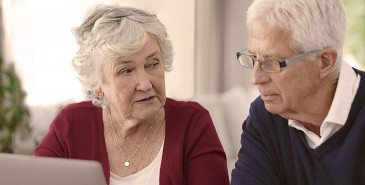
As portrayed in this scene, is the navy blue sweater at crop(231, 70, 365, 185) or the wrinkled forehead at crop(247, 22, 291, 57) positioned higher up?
the wrinkled forehead at crop(247, 22, 291, 57)

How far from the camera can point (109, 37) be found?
1612 mm

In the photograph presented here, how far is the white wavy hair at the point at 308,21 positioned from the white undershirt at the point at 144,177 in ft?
2.19

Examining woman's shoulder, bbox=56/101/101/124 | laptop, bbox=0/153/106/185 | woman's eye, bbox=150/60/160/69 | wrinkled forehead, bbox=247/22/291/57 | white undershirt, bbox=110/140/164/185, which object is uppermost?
wrinkled forehead, bbox=247/22/291/57

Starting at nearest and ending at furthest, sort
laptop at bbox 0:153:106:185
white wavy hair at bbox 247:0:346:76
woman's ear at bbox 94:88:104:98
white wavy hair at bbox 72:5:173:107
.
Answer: laptop at bbox 0:153:106:185
white wavy hair at bbox 247:0:346:76
white wavy hair at bbox 72:5:173:107
woman's ear at bbox 94:88:104:98

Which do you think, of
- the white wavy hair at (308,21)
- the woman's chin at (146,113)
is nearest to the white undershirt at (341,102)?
the white wavy hair at (308,21)

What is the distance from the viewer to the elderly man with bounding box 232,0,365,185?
1.25 metres

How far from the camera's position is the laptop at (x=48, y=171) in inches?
41.0

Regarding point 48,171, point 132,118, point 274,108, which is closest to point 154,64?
point 132,118

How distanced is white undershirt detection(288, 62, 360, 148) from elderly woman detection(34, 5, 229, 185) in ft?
1.43

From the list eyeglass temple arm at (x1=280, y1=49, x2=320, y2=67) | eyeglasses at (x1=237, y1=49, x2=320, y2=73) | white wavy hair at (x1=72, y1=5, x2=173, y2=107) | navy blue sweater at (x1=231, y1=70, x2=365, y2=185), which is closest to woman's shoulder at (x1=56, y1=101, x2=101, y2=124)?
white wavy hair at (x1=72, y1=5, x2=173, y2=107)

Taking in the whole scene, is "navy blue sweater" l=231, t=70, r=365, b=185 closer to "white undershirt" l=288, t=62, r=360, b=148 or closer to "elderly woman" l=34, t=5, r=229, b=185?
"white undershirt" l=288, t=62, r=360, b=148

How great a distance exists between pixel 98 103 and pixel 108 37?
0.98 ft

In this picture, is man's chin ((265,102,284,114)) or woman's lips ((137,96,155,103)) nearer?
man's chin ((265,102,284,114))

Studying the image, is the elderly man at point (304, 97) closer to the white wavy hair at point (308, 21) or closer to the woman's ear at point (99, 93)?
the white wavy hair at point (308, 21)
